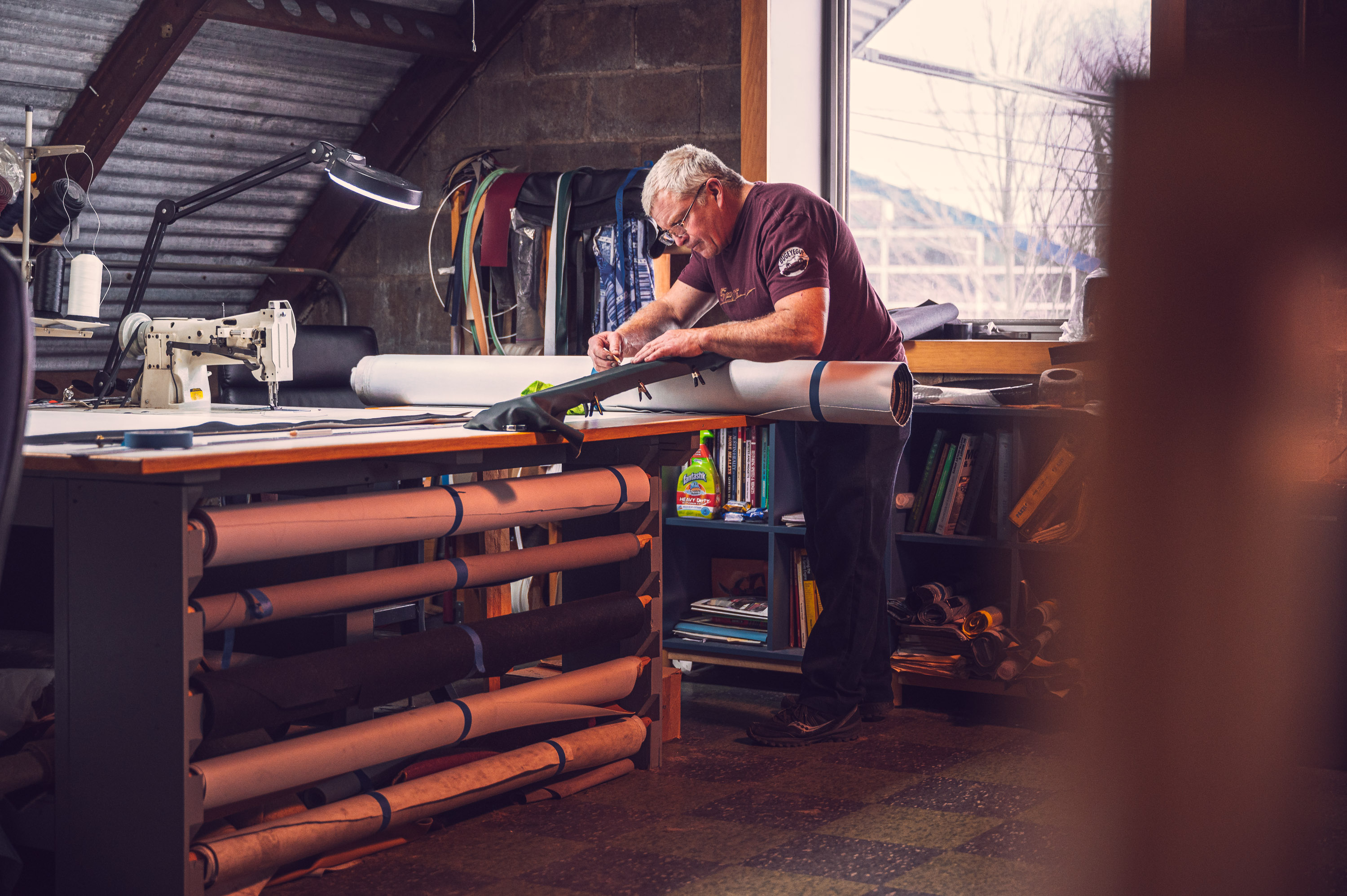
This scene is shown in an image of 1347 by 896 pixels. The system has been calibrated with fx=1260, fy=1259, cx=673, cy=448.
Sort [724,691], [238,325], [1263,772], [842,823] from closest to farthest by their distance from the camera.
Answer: [1263,772]
[842,823]
[238,325]
[724,691]

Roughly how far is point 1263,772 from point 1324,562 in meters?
0.11

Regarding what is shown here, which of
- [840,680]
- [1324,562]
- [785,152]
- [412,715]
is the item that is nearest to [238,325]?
[412,715]

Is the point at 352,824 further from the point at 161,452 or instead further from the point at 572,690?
the point at 161,452

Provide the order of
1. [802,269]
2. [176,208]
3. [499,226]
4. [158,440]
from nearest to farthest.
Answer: [158,440] → [802,269] → [176,208] → [499,226]

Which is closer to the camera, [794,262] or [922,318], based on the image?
[794,262]

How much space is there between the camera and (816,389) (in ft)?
9.34

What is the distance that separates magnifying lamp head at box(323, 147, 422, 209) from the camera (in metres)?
3.08

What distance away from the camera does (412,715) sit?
2365 mm

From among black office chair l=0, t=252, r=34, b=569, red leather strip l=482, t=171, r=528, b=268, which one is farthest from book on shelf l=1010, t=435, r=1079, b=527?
black office chair l=0, t=252, r=34, b=569

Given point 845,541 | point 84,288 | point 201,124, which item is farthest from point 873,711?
point 201,124

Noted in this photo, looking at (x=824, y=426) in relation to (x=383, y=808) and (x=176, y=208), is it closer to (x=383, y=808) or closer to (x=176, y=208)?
(x=383, y=808)

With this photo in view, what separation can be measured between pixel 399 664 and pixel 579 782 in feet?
2.12

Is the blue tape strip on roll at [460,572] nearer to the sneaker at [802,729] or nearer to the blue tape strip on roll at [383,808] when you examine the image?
the blue tape strip on roll at [383,808]

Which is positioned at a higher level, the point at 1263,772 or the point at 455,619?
the point at 1263,772
